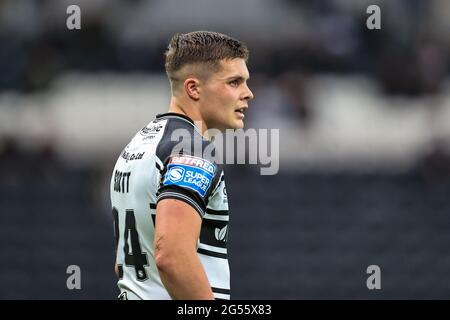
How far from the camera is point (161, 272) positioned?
3.73 meters

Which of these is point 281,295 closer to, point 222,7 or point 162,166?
point 222,7

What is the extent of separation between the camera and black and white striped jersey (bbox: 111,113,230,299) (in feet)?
12.8

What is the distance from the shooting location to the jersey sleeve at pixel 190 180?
3771 mm

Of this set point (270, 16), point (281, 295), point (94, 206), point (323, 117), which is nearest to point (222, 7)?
point (270, 16)

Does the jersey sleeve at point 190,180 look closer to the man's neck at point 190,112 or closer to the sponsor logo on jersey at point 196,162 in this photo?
the sponsor logo on jersey at point 196,162

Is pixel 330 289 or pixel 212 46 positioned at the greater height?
pixel 330 289

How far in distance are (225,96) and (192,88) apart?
158mm

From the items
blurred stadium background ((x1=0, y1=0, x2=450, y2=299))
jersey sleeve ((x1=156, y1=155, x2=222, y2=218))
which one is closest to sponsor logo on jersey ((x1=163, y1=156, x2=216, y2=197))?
jersey sleeve ((x1=156, y1=155, x2=222, y2=218))

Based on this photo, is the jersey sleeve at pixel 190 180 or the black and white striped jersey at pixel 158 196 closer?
the jersey sleeve at pixel 190 180

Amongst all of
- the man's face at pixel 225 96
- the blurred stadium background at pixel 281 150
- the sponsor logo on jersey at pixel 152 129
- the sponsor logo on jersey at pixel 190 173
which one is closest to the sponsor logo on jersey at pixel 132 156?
the sponsor logo on jersey at pixel 152 129

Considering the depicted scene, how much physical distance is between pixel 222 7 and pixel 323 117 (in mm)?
2254

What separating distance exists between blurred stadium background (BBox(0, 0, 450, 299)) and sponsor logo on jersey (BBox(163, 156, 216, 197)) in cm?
801

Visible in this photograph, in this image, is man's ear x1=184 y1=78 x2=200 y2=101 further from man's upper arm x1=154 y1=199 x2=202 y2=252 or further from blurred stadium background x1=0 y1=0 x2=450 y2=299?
blurred stadium background x1=0 y1=0 x2=450 y2=299

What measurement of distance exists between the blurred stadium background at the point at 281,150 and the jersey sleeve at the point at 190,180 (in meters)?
8.00
